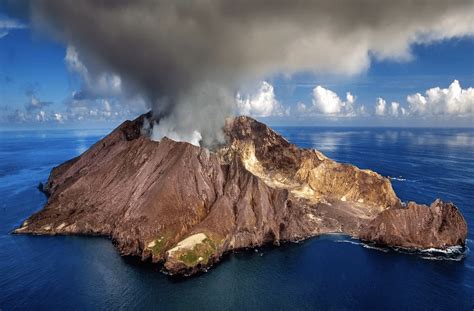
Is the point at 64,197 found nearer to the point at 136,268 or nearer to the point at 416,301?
the point at 136,268

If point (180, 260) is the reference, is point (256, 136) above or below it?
above

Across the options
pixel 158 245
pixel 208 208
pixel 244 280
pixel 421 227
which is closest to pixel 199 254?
pixel 158 245

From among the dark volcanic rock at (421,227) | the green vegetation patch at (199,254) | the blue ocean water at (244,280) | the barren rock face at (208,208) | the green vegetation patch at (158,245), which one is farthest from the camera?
the dark volcanic rock at (421,227)

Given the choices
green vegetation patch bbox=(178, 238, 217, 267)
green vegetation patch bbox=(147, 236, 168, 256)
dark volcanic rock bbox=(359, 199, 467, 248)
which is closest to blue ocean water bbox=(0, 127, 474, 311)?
green vegetation patch bbox=(178, 238, 217, 267)

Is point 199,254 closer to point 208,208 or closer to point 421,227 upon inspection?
point 208,208

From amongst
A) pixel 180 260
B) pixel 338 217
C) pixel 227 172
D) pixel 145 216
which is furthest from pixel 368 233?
pixel 145 216

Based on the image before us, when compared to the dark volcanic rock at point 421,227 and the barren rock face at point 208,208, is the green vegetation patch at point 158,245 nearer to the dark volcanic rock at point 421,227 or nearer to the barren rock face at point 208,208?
the barren rock face at point 208,208

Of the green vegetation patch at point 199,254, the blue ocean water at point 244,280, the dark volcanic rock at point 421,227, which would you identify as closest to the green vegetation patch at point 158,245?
the blue ocean water at point 244,280
